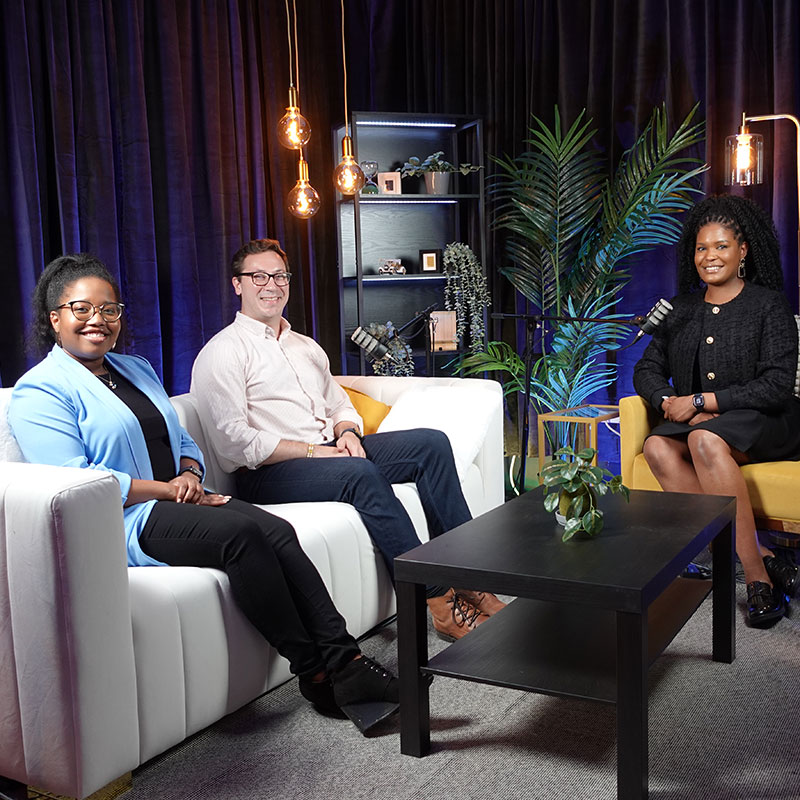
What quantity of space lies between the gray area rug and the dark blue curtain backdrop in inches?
71.1

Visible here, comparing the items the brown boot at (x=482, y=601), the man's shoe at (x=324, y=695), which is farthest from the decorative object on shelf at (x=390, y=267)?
the man's shoe at (x=324, y=695)

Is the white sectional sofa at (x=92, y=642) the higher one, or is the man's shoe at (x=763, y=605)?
the white sectional sofa at (x=92, y=642)

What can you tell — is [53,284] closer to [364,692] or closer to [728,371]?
[364,692]

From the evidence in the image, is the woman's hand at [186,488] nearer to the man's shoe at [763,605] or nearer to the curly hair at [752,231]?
the man's shoe at [763,605]

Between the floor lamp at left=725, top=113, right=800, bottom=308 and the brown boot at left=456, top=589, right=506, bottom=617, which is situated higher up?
the floor lamp at left=725, top=113, right=800, bottom=308

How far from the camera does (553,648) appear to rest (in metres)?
2.05

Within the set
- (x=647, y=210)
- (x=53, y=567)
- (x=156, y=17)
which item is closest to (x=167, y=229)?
(x=156, y=17)

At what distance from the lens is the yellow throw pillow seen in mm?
3322

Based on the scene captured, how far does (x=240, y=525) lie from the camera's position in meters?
2.15

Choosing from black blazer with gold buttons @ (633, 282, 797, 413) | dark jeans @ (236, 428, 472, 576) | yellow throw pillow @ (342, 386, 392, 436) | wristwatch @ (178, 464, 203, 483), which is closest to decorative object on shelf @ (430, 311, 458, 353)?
yellow throw pillow @ (342, 386, 392, 436)

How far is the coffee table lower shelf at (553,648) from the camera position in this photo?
1892mm

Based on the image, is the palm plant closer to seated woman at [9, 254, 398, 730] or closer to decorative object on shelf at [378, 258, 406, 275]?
decorative object on shelf at [378, 258, 406, 275]

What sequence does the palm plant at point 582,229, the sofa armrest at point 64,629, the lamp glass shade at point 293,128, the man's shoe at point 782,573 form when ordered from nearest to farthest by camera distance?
the sofa armrest at point 64,629 → the man's shoe at point 782,573 → the lamp glass shade at point 293,128 → the palm plant at point 582,229

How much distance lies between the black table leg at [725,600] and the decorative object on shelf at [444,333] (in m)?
2.30
